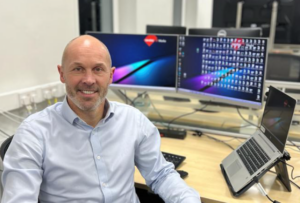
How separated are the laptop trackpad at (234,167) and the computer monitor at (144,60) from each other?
2.21 feet

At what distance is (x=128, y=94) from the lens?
232 cm

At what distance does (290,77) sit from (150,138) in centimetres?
204

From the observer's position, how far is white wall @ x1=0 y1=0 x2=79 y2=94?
1.70 meters

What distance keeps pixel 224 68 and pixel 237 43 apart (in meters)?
0.16

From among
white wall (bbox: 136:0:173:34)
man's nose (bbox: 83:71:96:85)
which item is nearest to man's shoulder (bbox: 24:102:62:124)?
man's nose (bbox: 83:71:96:85)

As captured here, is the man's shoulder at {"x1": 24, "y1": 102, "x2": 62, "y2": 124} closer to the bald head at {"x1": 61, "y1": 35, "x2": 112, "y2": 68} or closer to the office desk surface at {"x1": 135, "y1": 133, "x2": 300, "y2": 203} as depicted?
the bald head at {"x1": 61, "y1": 35, "x2": 112, "y2": 68}

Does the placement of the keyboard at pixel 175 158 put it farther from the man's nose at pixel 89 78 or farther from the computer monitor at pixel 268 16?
the computer monitor at pixel 268 16

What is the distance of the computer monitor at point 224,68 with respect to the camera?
5.13 feet

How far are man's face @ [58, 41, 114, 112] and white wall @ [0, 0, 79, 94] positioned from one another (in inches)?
28.9

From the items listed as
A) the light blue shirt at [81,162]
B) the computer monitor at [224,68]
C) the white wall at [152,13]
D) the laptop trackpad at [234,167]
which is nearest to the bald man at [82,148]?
the light blue shirt at [81,162]

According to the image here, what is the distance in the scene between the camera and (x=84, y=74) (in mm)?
1148

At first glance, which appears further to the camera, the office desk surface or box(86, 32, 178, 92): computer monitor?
box(86, 32, 178, 92): computer monitor

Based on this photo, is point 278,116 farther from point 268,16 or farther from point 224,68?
point 268,16

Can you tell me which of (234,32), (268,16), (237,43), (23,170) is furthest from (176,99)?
(268,16)
